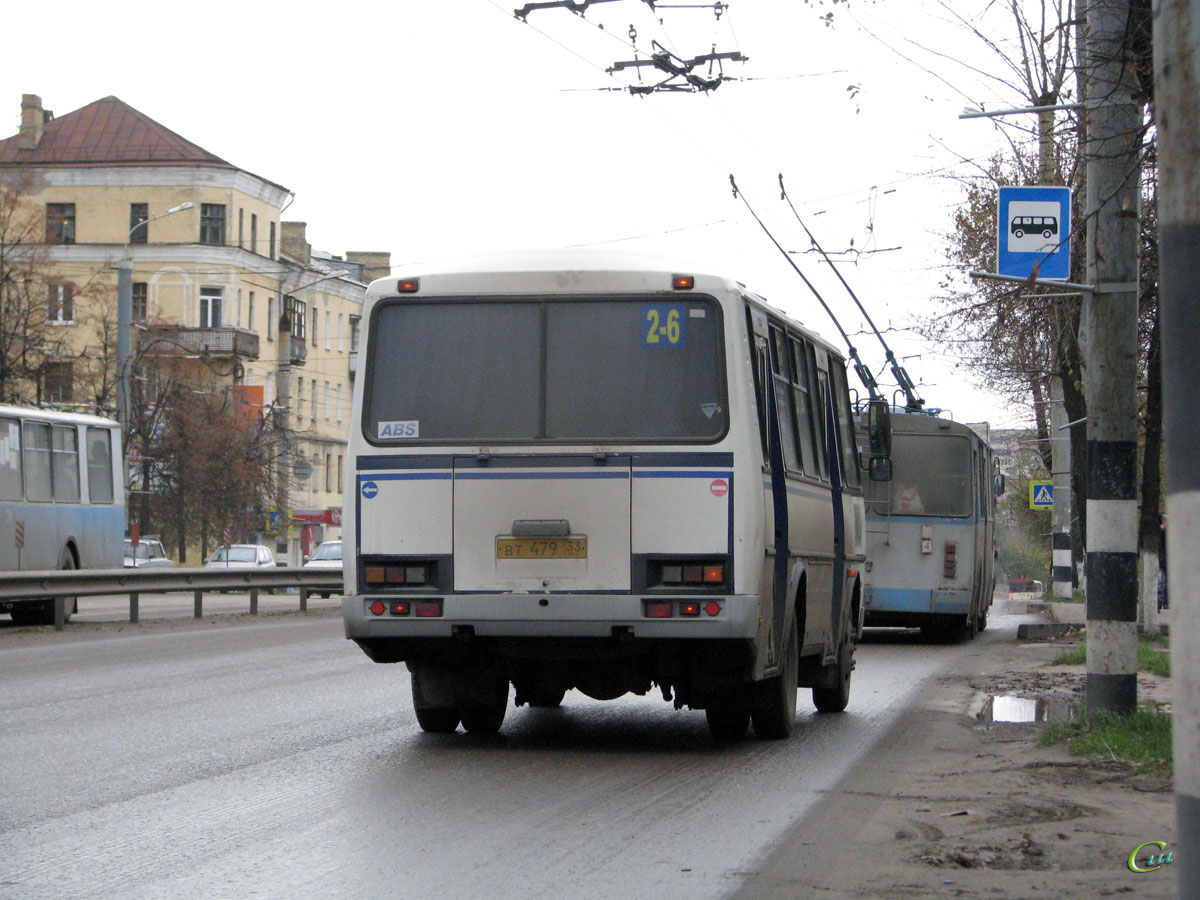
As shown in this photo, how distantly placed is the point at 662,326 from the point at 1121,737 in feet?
11.5

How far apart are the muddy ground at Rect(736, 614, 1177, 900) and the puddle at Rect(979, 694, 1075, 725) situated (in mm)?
1272

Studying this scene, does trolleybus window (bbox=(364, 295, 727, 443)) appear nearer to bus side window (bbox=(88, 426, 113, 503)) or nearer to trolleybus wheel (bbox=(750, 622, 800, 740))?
trolleybus wheel (bbox=(750, 622, 800, 740))

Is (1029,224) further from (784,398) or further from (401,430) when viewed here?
(401,430)

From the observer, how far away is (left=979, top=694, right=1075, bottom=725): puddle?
514 inches

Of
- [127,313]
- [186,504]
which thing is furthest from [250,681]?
[186,504]

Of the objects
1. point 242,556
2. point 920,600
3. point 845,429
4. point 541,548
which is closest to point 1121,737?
point 541,548

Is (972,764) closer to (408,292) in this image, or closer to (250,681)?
(408,292)

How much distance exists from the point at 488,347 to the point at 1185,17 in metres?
6.87

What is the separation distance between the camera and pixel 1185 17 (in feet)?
11.7

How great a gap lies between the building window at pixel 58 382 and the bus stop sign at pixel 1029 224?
35678mm

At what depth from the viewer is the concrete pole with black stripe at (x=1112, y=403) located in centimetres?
1099

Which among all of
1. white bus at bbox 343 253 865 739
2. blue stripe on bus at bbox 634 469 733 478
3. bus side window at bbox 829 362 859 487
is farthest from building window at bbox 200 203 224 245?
blue stripe on bus at bbox 634 469 733 478

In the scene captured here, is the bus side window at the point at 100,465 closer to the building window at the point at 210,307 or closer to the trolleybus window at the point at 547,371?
the trolleybus window at the point at 547,371

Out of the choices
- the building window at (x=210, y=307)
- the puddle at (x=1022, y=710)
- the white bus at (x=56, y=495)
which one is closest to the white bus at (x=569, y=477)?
the puddle at (x=1022, y=710)
